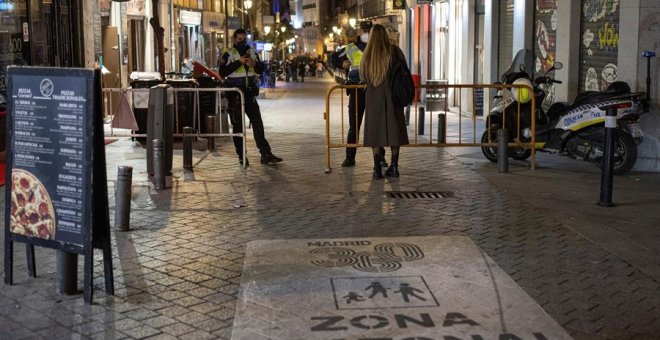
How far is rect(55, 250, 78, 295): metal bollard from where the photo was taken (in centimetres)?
591

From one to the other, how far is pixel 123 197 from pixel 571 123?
6.31 m

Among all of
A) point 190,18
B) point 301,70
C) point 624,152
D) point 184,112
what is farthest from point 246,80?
point 301,70

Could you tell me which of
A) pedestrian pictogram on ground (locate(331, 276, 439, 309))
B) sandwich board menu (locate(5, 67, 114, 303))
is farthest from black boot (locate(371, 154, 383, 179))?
sandwich board menu (locate(5, 67, 114, 303))

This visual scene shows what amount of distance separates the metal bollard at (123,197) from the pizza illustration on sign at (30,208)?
1683 mm

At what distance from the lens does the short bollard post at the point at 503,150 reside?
11.0m

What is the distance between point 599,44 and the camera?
1299cm

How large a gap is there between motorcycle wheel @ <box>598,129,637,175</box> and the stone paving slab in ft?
13.9

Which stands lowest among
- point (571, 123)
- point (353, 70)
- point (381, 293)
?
point (381, 293)

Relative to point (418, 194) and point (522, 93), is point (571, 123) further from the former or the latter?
point (418, 194)

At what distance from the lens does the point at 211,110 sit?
1508 cm

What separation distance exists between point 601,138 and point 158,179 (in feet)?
18.6

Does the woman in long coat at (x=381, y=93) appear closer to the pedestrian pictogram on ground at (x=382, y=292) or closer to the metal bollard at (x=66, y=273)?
the pedestrian pictogram on ground at (x=382, y=292)

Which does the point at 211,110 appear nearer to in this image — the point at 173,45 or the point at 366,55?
the point at 366,55

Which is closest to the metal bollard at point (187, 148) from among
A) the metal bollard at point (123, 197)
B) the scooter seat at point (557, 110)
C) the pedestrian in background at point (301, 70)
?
the metal bollard at point (123, 197)
